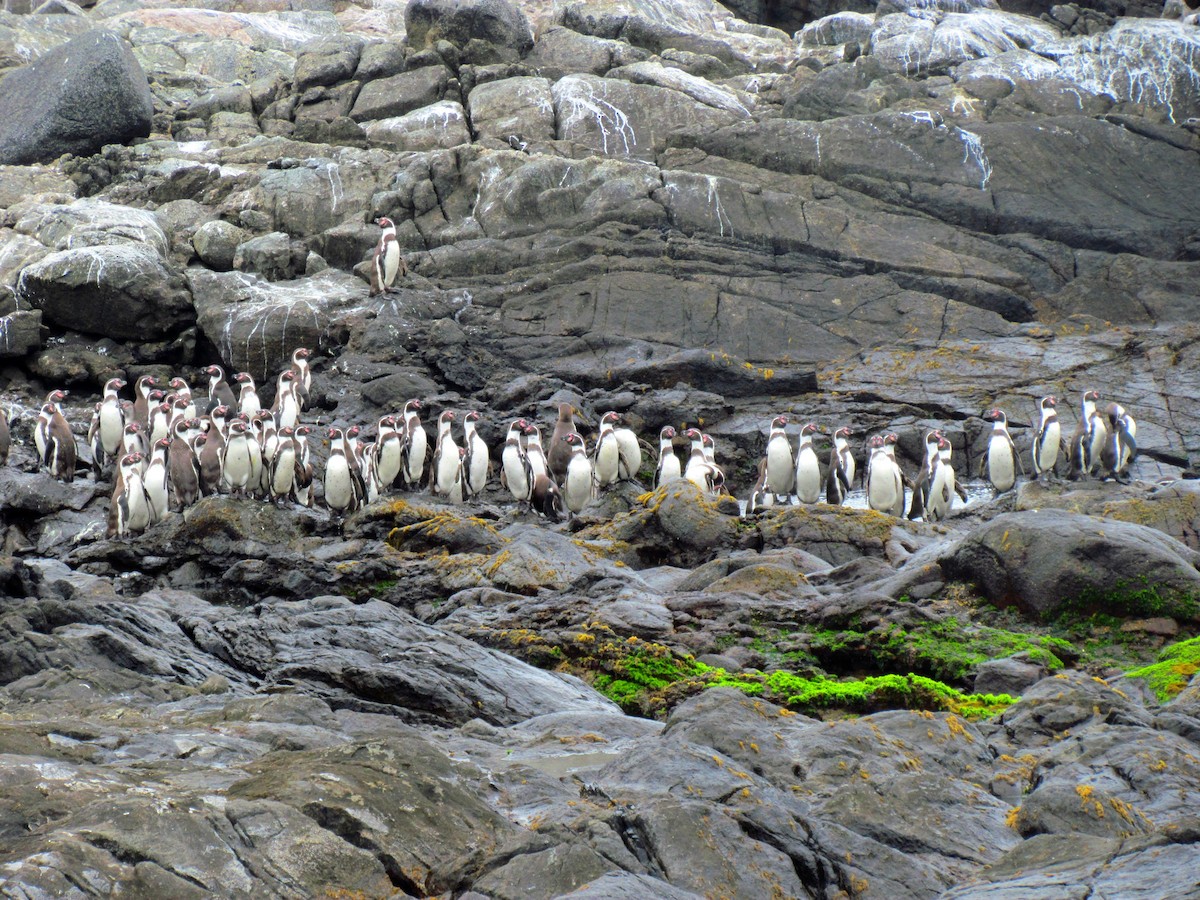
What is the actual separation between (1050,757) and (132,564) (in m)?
13.0

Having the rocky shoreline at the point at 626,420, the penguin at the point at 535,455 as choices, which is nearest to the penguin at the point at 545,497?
the penguin at the point at 535,455

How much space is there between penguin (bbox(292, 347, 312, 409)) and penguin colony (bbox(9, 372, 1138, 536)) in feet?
4.89

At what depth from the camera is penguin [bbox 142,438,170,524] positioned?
1889 centimetres

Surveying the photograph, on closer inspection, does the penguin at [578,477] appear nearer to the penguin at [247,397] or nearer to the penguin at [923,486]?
the penguin at [923,486]

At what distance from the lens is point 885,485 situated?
21.3m

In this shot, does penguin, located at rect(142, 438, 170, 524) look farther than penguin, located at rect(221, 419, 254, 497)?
No

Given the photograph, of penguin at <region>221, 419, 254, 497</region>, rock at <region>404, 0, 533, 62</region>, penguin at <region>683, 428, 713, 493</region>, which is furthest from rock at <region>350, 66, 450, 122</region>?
penguin at <region>221, 419, 254, 497</region>

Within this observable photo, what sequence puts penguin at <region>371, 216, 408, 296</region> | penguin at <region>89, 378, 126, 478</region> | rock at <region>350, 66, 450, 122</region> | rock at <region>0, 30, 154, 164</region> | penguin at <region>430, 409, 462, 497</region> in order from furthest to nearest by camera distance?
rock at <region>350, 66, 450, 122</region>, rock at <region>0, 30, 154, 164</region>, penguin at <region>371, 216, 408, 296</region>, penguin at <region>89, 378, 126, 478</region>, penguin at <region>430, 409, 462, 497</region>

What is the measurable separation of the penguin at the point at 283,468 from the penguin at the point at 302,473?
0.14m

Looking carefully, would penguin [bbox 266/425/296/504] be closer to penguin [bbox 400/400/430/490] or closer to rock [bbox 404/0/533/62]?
Result: penguin [bbox 400/400/430/490]

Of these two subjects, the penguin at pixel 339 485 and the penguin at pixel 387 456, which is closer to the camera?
the penguin at pixel 339 485

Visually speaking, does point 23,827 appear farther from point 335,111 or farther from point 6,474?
point 335,111

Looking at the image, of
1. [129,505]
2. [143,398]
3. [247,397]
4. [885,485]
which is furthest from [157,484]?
[885,485]

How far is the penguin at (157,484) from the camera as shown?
18.9 m
